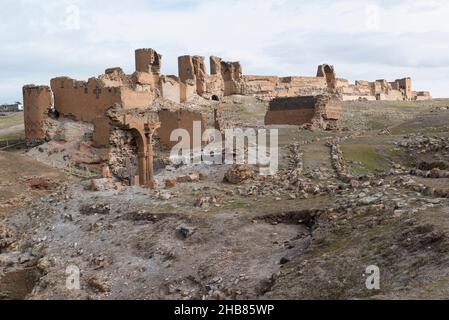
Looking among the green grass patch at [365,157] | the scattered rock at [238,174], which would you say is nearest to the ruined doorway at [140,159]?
the scattered rock at [238,174]

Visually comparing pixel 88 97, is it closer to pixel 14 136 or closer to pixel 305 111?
pixel 14 136

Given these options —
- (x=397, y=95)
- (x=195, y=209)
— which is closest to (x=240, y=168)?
(x=195, y=209)

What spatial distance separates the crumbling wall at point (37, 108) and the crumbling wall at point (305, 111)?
14.2 m

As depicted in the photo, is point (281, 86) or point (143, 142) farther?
point (281, 86)

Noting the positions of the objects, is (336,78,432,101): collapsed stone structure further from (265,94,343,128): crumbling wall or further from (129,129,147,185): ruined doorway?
(129,129,147,185): ruined doorway

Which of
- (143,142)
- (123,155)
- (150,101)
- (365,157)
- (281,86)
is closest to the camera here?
(143,142)

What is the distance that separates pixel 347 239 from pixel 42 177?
17686mm

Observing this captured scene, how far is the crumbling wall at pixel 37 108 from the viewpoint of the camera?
3591 centimetres

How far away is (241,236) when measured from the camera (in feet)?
41.4

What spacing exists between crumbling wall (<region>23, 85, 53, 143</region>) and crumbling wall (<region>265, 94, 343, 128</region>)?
46.7 ft

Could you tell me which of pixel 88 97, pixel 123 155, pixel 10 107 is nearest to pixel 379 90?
pixel 88 97

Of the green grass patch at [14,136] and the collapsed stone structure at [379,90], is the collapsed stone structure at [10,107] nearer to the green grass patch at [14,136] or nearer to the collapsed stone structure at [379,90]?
the green grass patch at [14,136]

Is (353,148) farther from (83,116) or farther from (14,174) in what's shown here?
(83,116)

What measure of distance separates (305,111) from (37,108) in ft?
56.6
